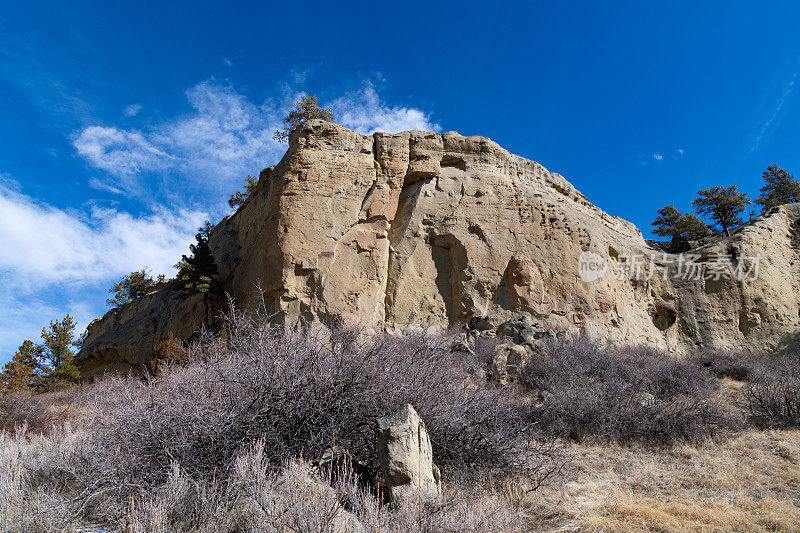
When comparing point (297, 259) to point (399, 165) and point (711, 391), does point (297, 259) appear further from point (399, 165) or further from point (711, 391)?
point (711, 391)

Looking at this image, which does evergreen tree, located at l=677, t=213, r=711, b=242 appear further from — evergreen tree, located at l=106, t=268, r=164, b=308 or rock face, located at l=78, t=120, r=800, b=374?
evergreen tree, located at l=106, t=268, r=164, b=308

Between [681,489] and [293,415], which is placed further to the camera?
[681,489]

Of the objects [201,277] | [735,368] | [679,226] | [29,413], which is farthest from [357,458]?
[679,226]

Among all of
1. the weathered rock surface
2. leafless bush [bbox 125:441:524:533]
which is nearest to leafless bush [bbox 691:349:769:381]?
the weathered rock surface

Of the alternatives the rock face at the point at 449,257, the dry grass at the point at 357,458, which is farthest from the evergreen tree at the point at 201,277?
the dry grass at the point at 357,458

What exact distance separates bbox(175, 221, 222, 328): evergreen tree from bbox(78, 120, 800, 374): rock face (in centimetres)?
54

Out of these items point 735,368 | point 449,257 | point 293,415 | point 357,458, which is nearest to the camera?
point 293,415

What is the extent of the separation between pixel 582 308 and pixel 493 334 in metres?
4.26

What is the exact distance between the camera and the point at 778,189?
2533cm

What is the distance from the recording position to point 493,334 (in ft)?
41.3

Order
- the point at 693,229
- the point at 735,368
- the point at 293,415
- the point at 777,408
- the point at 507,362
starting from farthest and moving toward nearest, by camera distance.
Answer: the point at 693,229 → the point at 735,368 → the point at 507,362 → the point at 777,408 → the point at 293,415

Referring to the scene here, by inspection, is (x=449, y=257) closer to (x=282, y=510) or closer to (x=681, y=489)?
(x=681, y=489)

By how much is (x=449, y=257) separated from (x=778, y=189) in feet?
71.5

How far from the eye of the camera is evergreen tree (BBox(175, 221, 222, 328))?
1627 centimetres
